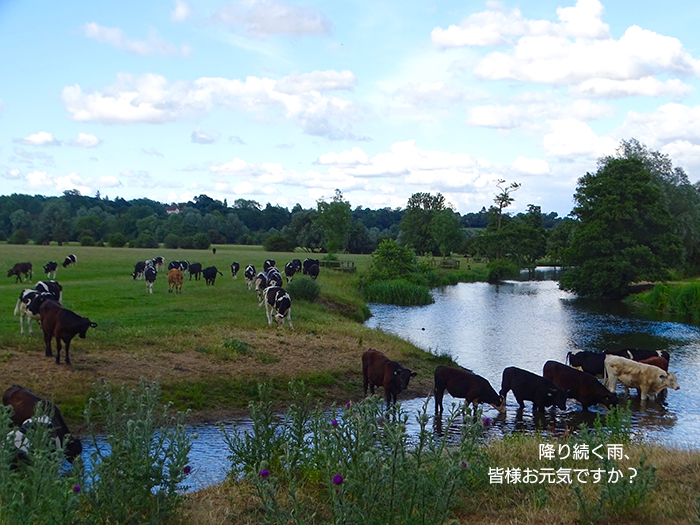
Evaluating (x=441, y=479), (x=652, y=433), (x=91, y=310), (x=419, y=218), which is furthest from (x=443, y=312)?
(x=419, y=218)

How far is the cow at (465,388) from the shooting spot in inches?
538

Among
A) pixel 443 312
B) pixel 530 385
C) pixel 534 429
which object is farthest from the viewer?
pixel 443 312

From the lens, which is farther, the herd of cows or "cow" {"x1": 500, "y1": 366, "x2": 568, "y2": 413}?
"cow" {"x1": 500, "y1": 366, "x2": 568, "y2": 413}

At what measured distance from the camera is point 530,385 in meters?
14.1

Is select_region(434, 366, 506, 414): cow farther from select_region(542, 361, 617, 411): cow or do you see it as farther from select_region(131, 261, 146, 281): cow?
select_region(131, 261, 146, 281): cow

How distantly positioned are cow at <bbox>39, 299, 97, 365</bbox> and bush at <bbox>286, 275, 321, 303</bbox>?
14340mm

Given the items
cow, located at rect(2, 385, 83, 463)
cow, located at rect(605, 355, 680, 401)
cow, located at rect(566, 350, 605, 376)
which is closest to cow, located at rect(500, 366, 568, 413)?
cow, located at rect(605, 355, 680, 401)

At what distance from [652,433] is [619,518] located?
8.70 m

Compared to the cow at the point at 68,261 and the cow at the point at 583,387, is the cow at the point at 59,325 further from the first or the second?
the cow at the point at 68,261

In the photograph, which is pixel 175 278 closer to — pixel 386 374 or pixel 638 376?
pixel 386 374

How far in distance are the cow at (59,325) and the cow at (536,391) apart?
9.30 m

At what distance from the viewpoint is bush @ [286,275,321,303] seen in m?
27.8

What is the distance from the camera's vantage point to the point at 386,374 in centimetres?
1327

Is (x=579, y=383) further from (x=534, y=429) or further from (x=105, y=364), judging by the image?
(x=105, y=364)
